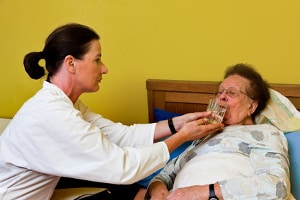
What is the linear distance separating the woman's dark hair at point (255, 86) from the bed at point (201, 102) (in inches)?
1.7

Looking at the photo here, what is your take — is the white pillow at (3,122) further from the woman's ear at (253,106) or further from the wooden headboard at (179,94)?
the woman's ear at (253,106)

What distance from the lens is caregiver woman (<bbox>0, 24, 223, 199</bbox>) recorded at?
3.78 feet

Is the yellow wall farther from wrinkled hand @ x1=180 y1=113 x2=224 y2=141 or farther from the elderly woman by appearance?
wrinkled hand @ x1=180 y1=113 x2=224 y2=141

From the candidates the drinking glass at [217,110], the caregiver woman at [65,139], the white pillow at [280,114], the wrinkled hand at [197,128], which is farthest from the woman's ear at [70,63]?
the white pillow at [280,114]

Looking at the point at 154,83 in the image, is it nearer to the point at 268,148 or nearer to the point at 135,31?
the point at 135,31

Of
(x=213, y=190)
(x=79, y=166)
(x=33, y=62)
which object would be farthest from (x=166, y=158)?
(x=33, y=62)

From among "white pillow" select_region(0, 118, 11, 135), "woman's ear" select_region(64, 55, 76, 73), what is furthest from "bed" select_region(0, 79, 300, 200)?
"white pillow" select_region(0, 118, 11, 135)

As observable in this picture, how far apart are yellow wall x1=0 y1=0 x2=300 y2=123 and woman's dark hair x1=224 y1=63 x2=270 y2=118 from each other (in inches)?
8.1

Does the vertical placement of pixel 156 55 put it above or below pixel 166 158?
above

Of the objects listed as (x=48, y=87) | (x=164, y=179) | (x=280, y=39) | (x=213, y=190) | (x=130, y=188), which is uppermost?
(x=280, y=39)

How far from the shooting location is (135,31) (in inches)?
76.4

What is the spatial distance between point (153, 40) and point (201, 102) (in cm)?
45

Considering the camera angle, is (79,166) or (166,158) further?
(166,158)

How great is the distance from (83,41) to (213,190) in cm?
74
